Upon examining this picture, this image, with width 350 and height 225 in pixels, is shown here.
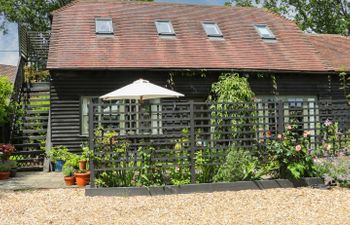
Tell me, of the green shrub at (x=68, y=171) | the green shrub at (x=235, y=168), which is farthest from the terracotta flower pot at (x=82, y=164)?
the green shrub at (x=235, y=168)

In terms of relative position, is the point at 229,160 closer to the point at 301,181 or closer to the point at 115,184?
→ the point at 301,181

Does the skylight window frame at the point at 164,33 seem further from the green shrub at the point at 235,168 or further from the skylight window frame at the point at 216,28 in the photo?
the green shrub at the point at 235,168

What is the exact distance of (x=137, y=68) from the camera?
14211 mm

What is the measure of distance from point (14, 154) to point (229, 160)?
7652mm

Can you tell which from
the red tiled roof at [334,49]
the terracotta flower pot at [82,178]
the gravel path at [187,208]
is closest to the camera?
the gravel path at [187,208]

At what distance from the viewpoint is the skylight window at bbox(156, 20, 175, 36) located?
16.3 m

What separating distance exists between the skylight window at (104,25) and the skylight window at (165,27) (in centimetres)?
188

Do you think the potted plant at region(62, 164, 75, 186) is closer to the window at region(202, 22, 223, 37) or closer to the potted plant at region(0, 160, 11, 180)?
the potted plant at region(0, 160, 11, 180)

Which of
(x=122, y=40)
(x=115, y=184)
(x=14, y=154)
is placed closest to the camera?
(x=115, y=184)

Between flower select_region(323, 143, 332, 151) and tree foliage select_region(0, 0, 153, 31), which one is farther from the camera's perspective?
tree foliage select_region(0, 0, 153, 31)

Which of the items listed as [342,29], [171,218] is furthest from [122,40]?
[342,29]

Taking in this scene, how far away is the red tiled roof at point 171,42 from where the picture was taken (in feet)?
47.8

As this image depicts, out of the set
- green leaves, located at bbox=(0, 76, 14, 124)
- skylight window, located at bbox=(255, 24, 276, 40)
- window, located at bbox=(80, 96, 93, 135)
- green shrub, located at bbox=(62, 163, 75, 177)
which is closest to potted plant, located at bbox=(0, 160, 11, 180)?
green leaves, located at bbox=(0, 76, 14, 124)

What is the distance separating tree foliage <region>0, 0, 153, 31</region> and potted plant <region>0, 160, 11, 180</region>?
71.0 feet
